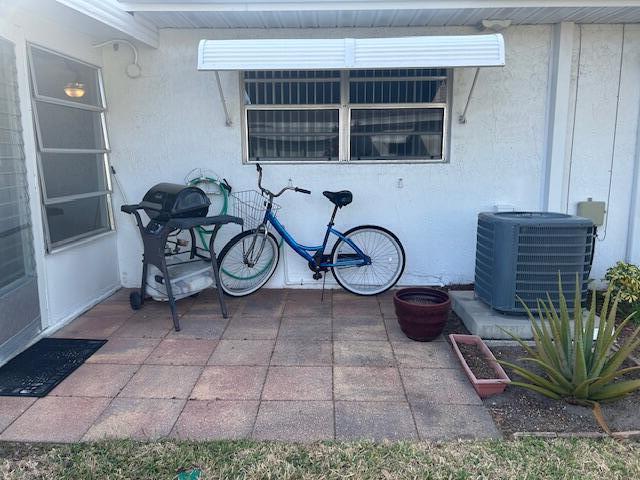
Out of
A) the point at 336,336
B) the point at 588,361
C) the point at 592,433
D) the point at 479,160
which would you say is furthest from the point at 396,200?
the point at 592,433

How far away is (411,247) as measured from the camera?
4961 mm

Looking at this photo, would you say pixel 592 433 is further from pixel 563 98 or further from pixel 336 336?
pixel 563 98

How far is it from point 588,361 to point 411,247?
2.33 m

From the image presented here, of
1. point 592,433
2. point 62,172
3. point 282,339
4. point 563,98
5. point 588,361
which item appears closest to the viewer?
point 592,433

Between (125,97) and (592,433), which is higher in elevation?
(125,97)

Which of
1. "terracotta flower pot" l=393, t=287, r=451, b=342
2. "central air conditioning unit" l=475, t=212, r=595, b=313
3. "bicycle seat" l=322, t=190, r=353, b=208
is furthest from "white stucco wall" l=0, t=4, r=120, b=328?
"central air conditioning unit" l=475, t=212, r=595, b=313

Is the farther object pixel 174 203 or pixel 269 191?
pixel 269 191

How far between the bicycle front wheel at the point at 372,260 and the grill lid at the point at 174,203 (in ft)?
4.57

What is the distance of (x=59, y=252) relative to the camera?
3975 millimetres

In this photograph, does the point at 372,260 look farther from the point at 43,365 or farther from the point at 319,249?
the point at 43,365

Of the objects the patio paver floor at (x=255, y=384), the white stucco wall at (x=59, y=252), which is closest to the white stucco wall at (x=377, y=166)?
the white stucco wall at (x=59, y=252)

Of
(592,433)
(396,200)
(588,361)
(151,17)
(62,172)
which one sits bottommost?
(592,433)

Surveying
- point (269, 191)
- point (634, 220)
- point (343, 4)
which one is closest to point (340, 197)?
point (269, 191)

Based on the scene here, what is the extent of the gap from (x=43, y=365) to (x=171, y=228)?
129cm
